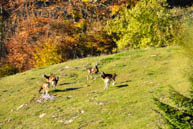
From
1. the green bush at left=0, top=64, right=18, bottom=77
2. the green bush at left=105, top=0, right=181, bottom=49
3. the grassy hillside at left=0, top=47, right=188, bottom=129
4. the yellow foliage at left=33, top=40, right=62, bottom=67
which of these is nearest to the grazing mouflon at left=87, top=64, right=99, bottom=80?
the grassy hillside at left=0, top=47, right=188, bottom=129

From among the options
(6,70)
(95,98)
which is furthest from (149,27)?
(6,70)

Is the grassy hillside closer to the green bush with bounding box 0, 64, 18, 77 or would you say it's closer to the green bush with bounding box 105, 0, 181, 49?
the green bush with bounding box 105, 0, 181, 49

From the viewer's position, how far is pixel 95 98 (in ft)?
35.2

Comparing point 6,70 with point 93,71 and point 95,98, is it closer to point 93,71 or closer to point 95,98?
point 93,71

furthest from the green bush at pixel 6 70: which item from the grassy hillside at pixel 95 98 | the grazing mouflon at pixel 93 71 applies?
the grazing mouflon at pixel 93 71

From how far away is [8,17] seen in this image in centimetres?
5759

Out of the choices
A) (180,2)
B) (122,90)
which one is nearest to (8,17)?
(180,2)

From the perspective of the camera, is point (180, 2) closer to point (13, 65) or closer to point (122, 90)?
point (13, 65)

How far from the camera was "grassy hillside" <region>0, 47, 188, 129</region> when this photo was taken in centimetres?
823

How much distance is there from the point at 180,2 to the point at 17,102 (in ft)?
169

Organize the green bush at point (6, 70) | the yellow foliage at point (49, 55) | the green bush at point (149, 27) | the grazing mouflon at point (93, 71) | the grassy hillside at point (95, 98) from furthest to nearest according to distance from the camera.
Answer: the green bush at point (6, 70), the yellow foliage at point (49, 55), the green bush at point (149, 27), the grazing mouflon at point (93, 71), the grassy hillside at point (95, 98)

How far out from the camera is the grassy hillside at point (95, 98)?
8.23 metres

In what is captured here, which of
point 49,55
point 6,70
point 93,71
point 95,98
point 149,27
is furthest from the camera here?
point 6,70

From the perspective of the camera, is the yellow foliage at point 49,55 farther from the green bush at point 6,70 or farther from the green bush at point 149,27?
the green bush at point 149,27
